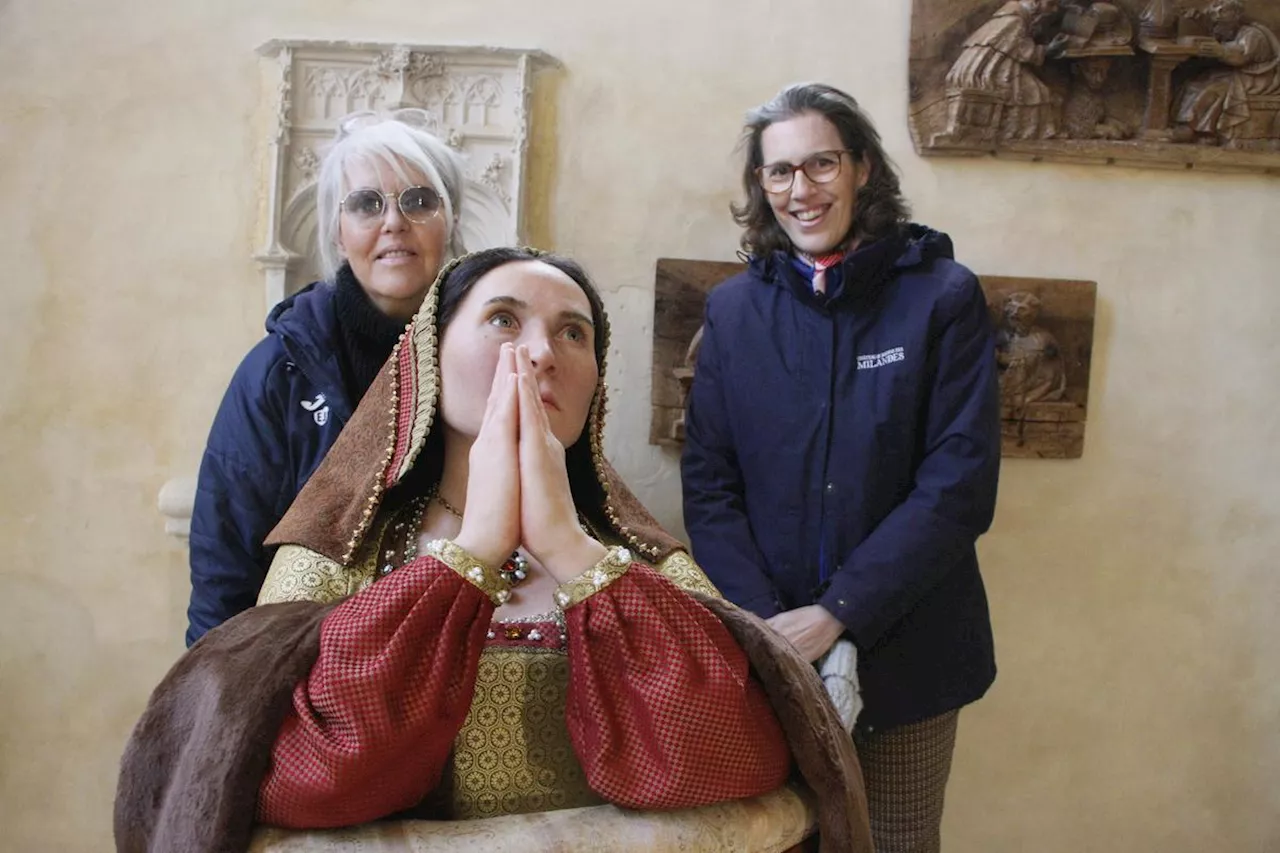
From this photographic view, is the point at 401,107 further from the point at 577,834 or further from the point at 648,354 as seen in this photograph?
the point at 577,834

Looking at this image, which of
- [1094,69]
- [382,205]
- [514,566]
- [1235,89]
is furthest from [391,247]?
[1235,89]

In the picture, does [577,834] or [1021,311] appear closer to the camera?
[577,834]

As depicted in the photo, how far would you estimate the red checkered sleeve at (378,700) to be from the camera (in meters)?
1.12

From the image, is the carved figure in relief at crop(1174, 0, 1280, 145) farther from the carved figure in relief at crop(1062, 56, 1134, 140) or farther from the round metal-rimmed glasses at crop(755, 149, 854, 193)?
the round metal-rimmed glasses at crop(755, 149, 854, 193)

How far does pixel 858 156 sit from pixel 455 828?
155 cm

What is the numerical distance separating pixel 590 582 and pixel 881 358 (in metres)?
1.06

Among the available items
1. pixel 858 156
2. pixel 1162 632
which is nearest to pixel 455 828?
pixel 858 156

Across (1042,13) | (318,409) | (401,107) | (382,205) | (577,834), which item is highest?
(1042,13)

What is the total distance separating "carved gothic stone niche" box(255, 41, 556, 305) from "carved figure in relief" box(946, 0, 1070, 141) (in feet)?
3.41

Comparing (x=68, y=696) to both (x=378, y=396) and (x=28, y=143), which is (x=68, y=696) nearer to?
(x=28, y=143)

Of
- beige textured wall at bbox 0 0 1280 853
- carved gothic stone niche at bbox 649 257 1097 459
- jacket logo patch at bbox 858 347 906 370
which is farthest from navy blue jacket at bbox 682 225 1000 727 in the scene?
beige textured wall at bbox 0 0 1280 853

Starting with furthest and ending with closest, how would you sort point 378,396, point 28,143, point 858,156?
point 28,143 → point 858,156 → point 378,396

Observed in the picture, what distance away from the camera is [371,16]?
8.74 ft

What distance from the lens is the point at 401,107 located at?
104 inches
